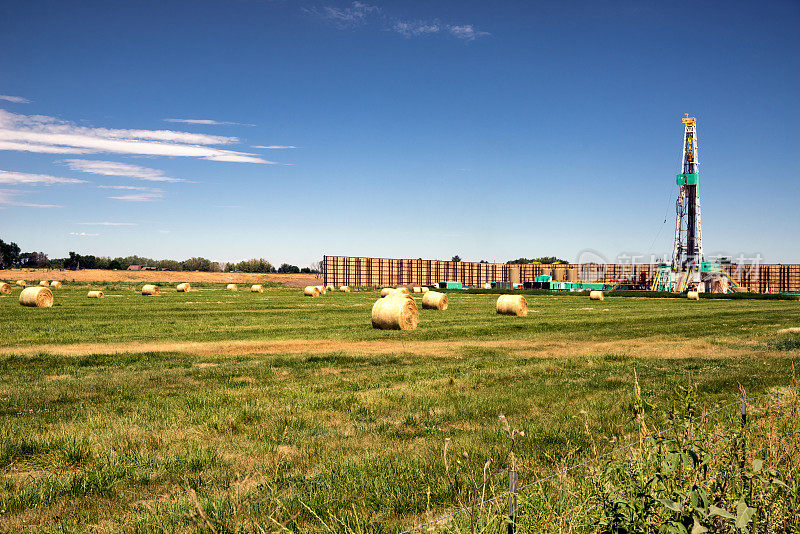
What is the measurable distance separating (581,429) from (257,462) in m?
4.47

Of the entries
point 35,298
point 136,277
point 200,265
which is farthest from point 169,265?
point 35,298

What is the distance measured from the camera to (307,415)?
28.1 ft

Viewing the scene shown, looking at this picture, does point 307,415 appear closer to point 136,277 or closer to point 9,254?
point 136,277

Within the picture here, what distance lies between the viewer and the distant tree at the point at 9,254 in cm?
13938

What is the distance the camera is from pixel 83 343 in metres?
17.1

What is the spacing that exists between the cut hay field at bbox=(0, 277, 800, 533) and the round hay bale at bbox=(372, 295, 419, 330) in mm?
2311

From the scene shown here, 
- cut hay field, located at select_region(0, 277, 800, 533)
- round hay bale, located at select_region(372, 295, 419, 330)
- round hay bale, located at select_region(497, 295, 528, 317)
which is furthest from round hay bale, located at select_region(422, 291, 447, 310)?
cut hay field, located at select_region(0, 277, 800, 533)

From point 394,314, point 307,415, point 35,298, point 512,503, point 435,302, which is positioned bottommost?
point 307,415

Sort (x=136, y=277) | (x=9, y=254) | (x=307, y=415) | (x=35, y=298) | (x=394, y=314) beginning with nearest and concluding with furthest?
(x=307, y=415), (x=394, y=314), (x=35, y=298), (x=136, y=277), (x=9, y=254)

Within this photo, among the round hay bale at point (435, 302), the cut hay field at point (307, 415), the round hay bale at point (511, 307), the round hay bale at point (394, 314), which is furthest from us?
the round hay bale at point (435, 302)

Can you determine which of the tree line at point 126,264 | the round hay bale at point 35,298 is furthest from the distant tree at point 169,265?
the round hay bale at point 35,298

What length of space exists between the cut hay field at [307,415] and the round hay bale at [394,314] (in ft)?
7.58

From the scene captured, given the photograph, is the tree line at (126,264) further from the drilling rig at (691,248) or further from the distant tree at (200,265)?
the drilling rig at (691,248)

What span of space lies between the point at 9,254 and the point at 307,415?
17008cm
